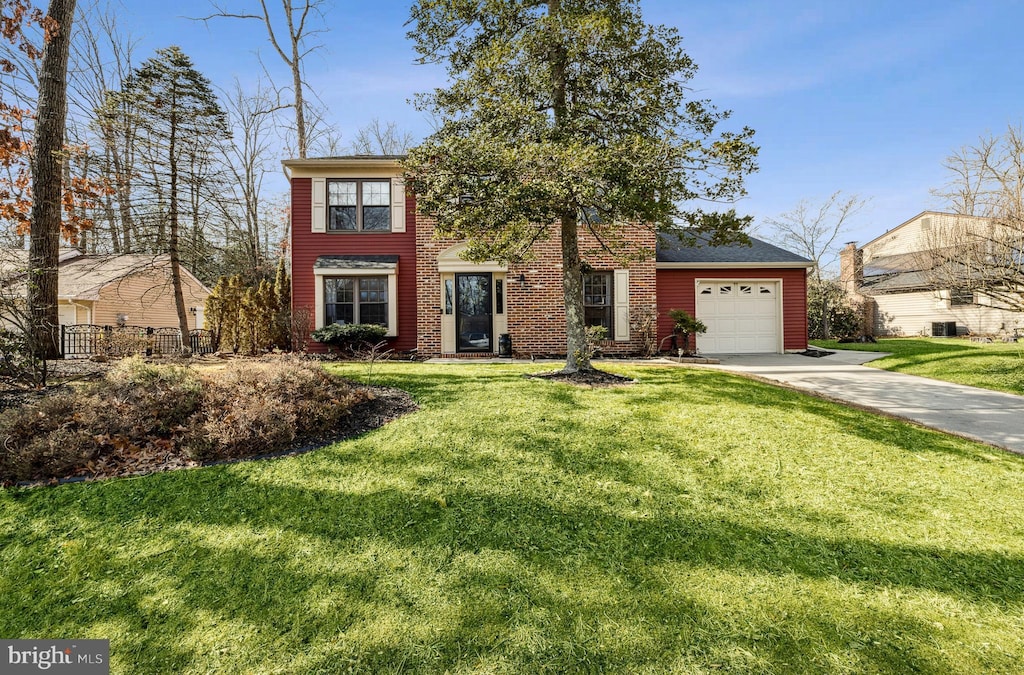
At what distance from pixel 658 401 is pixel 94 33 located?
24.4 meters

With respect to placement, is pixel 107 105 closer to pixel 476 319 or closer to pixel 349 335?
pixel 349 335

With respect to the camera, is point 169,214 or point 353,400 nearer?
point 353,400

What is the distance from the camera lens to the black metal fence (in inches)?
405

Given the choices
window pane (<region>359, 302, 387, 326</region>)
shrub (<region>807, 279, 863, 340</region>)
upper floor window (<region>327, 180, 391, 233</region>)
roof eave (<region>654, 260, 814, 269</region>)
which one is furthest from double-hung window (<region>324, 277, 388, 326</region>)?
shrub (<region>807, 279, 863, 340</region>)

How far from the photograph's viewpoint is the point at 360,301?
12102mm

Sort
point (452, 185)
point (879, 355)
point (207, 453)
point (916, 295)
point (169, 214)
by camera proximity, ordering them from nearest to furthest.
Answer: point (207, 453)
point (452, 185)
point (169, 214)
point (879, 355)
point (916, 295)

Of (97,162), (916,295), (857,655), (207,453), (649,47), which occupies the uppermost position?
(649,47)

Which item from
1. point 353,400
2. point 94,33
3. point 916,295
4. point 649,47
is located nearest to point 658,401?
point 353,400

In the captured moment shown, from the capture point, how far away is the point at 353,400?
5.00m

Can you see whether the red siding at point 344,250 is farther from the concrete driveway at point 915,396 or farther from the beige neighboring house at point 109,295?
the concrete driveway at point 915,396

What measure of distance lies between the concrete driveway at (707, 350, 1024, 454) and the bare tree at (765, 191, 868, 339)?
14.0 metres

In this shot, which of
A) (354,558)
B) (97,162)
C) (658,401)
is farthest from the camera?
(97,162)

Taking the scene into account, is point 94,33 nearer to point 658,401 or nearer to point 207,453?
point 207,453

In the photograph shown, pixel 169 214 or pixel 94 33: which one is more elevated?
pixel 94 33
